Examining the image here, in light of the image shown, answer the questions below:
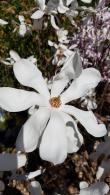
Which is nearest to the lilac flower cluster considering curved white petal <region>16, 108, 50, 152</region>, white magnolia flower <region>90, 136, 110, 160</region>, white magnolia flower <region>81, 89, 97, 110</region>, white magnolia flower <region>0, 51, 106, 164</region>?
white magnolia flower <region>81, 89, 97, 110</region>

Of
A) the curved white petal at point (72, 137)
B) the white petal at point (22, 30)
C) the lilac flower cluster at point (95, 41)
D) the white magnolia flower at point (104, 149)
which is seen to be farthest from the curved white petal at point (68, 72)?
the white petal at point (22, 30)

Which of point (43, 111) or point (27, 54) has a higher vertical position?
point (43, 111)

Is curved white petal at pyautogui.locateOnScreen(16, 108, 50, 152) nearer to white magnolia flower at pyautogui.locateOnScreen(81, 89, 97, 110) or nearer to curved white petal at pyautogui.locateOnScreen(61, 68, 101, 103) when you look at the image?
curved white petal at pyautogui.locateOnScreen(61, 68, 101, 103)

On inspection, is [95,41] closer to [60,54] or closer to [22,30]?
[60,54]

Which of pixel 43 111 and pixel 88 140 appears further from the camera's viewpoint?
Answer: pixel 88 140

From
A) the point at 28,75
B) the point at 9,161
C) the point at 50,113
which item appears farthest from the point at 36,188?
the point at 28,75

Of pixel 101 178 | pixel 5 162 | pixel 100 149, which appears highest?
pixel 5 162

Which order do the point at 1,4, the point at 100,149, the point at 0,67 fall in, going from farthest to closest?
the point at 1,4 < the point at 0,67 < the point at 100,149

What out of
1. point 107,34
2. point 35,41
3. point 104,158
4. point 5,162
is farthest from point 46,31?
point 5,162

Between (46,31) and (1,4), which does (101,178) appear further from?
(1,4)

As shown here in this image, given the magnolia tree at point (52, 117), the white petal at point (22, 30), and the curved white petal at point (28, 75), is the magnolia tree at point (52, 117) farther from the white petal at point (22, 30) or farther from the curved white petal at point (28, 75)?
the white petal at point (22, 30)
